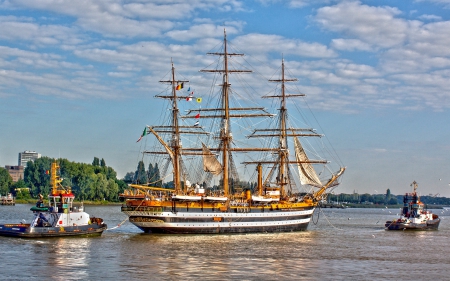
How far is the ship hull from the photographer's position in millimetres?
74375

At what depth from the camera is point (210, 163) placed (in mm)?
87000

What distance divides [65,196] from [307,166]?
135 ft

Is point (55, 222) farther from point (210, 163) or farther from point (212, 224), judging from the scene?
point (210, 163)

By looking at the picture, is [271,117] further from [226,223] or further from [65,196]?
[65,196]

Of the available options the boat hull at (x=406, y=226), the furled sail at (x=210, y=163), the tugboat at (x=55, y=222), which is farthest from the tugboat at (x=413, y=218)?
the tugboat at (x=55, y=222)

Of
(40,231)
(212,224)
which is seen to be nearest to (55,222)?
(40,231)

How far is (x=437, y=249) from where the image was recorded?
65812mm

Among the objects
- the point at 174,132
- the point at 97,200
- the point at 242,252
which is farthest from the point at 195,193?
the point at 97,200

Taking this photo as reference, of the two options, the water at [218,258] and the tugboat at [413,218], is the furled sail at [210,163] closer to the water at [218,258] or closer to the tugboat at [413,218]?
the water at [218,258]

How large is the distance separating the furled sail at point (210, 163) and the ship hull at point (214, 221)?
903 cm

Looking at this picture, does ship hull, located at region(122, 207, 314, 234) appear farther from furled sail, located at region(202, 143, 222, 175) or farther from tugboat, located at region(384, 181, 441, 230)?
tugboat, located at region(384, 181, 441, 230)

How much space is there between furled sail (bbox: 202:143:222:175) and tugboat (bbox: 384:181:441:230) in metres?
26.0

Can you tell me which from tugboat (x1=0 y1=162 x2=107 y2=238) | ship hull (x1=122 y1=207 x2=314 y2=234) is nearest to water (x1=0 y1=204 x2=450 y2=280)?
tugboat (x1=0 y1=162 x2=107 y2=238)

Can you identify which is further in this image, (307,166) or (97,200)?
(97,200)
